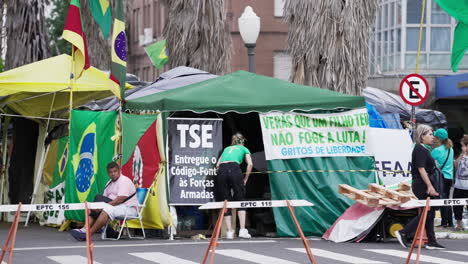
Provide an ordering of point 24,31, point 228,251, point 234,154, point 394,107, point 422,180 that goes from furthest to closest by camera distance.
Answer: point 394,107 < point 24,31 < point 234,154 < point 422,180 < point 228,251

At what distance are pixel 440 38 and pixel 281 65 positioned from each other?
7.69 m

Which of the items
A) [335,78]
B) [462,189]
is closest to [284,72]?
[335,78]

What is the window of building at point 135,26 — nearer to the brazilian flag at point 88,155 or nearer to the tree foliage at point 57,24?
the tree foliage at point 57,24

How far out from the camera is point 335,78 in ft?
78.8

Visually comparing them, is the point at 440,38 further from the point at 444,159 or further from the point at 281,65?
the point at 444,159

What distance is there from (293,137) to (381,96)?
9.96 metres

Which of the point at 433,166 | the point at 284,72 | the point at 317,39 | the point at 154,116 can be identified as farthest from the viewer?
the point at 284,72

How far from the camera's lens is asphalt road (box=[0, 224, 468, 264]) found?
1487 cm

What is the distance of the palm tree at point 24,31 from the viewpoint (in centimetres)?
2767

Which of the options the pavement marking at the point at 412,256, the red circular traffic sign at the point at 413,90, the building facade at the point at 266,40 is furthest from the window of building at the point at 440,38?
the pavement marking at the point at 412,256

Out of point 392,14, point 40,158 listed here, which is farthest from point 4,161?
point 392,14

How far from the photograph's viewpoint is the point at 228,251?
16.1m

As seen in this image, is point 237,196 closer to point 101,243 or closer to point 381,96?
point 101,243

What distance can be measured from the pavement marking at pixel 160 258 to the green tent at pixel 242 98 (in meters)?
3.57
